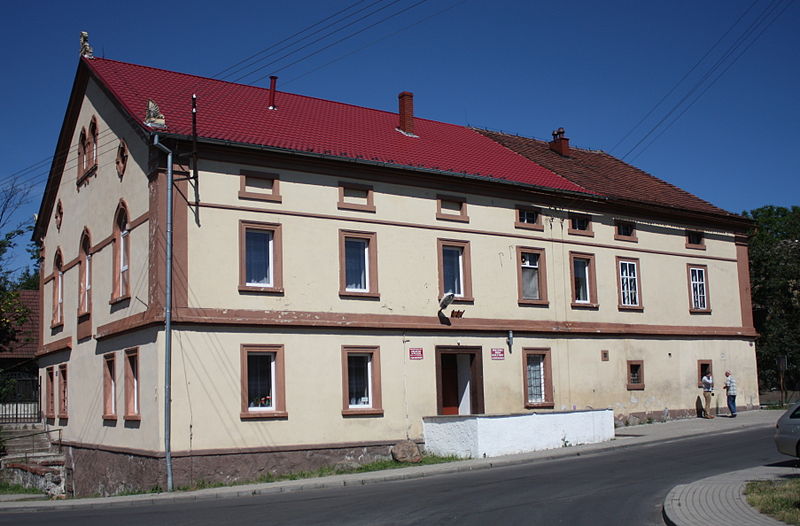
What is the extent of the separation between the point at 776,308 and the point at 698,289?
41.0 ft

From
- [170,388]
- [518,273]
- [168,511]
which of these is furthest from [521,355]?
[168,511]

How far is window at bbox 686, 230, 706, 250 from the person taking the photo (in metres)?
30.8

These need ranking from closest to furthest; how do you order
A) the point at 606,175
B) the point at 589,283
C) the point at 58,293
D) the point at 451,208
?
the point at 451,208
the point at 589,283
the point at 58,293
the point at 606,175

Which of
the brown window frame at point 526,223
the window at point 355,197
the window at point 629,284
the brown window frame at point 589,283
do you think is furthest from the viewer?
the window at point 629,284

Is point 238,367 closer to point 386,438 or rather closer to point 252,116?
point 386,438

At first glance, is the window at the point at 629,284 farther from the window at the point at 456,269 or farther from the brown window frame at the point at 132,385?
the brown window frame at the point at 132,385

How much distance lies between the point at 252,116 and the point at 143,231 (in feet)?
16.7

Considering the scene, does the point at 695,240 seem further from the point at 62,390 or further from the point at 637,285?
the point at 62,390

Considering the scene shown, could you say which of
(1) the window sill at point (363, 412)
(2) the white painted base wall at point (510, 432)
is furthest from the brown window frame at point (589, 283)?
(1) the window sill at point (363, 412)

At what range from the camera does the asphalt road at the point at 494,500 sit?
A: 12.3 metres

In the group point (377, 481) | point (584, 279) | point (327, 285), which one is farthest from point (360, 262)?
point (584, 279)

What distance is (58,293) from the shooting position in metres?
28.6

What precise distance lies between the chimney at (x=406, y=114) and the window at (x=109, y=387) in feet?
37.9

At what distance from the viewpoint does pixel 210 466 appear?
1922cm
